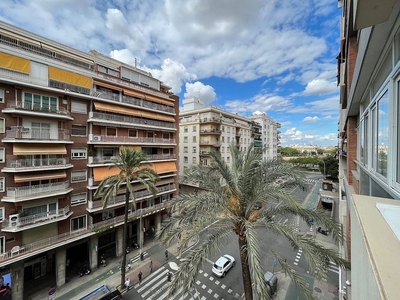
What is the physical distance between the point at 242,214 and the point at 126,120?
16199 mm

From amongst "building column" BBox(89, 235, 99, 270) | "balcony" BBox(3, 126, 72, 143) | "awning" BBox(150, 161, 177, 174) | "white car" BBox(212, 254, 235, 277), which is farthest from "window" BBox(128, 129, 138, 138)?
"white car" BBox(212, 254, 235, 277)

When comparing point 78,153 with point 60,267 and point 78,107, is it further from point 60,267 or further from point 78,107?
point 60,267

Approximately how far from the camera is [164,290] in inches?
545

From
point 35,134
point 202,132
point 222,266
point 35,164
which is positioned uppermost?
point 202,132

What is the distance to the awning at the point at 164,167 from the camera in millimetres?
21734

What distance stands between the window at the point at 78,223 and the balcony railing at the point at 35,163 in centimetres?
509

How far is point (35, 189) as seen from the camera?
13.2 meters

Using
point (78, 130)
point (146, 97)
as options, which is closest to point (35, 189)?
point (78, 130)

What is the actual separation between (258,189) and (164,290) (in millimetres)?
12409

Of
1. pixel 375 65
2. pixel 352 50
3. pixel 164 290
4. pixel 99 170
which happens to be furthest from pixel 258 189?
pixel 99 170

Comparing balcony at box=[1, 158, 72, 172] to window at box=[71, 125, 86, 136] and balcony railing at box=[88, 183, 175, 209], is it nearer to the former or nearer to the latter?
window at box=[71, 125, 86, 136]

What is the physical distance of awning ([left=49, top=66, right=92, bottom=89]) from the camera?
14.3 meters

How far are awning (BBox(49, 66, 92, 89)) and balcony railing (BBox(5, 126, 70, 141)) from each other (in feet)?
13.8

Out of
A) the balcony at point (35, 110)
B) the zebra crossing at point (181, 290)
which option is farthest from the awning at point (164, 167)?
the zebra crossing at point (181, 290)
